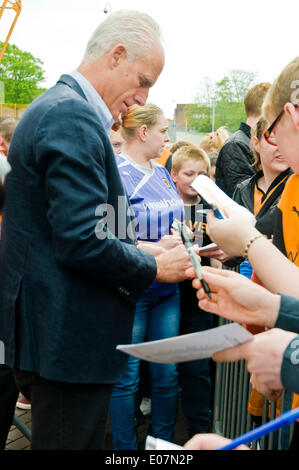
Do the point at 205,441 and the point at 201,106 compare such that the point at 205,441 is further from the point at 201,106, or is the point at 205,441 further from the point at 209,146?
the point at 201,106

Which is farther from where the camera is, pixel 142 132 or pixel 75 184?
pixel 142 132

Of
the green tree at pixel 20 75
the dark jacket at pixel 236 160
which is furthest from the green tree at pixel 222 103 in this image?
the dark jacket at pixel 236 160

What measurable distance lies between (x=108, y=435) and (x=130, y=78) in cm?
252

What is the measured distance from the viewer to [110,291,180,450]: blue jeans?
8.97 ft

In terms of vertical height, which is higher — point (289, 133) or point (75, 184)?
point (289, 133)

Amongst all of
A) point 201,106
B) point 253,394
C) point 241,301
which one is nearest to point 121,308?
point 241,301

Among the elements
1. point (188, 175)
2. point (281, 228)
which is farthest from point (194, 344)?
point (188, 175)

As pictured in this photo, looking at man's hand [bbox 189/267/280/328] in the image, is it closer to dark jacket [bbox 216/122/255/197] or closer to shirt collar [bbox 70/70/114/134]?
shirt collar [bbox 70/70/114/134]

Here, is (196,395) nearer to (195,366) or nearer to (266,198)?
(195,366)

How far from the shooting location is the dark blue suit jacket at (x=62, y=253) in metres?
1.43

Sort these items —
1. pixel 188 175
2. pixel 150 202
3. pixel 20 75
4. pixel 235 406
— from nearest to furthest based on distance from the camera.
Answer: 1. pixel 235 406
2. pixel 150 202
3. pixel 188 175
4. pixel 20 75

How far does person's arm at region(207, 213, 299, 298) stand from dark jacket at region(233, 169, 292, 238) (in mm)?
722

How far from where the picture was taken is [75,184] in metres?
1.43

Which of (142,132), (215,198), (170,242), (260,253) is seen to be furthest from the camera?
(142,132)
